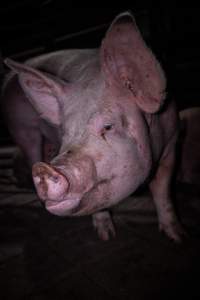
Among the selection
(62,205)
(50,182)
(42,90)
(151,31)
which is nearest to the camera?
(50,182)

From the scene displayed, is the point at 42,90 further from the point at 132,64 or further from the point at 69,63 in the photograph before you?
the point at 132,64

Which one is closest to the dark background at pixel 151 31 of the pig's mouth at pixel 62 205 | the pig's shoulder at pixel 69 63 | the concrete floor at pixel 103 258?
the pig's shoulder at pixel 69 63

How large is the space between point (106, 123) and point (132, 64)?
0.42m

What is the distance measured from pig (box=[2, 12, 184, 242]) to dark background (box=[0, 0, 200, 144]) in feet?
5.58

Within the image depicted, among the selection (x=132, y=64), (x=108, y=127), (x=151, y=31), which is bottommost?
(x=151, y=31)

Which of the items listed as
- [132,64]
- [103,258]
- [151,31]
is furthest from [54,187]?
[151,31]

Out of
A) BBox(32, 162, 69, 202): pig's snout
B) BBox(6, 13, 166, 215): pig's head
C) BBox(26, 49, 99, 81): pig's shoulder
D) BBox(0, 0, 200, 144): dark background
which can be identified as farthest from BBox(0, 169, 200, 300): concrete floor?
BBox(0, 0, 200, 144): dark background

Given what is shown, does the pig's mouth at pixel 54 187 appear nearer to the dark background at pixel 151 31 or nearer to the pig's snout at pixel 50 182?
the pig's snout at pixel 50 182

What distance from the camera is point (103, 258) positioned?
7.87 feet

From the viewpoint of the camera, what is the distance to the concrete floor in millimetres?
2006

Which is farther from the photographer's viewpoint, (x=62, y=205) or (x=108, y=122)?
(x=108, y=122)

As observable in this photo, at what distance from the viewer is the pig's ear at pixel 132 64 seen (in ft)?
6.11

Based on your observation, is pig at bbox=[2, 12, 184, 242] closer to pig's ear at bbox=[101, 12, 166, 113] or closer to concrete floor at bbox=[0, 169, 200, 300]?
pig's ear at bbox=[101, 12, 166, 113]

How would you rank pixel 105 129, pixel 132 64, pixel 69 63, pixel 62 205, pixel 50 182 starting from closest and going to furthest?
pixel 50 182 < pixel 62 205 < pixel 105 129 < pixel 132 64 < pixel 69 63
